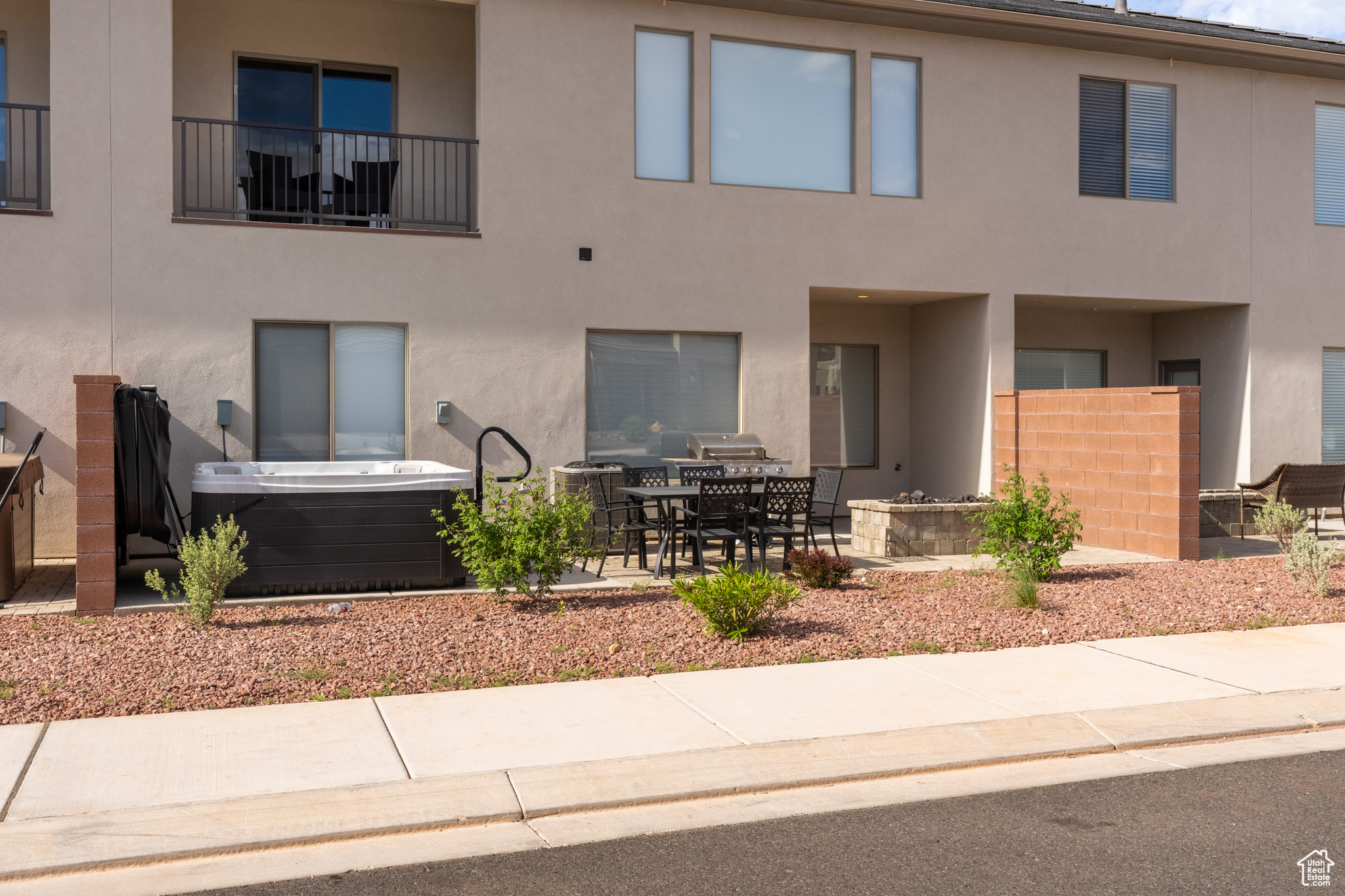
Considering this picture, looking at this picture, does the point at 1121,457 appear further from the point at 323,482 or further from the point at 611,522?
the point at 323,482

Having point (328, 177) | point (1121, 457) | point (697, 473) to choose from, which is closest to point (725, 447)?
point (697, 473)

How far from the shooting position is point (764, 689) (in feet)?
20.2

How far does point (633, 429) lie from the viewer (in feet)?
40.4

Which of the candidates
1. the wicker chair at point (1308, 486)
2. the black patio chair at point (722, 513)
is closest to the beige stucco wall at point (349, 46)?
the black patio chair at point (722, 513)

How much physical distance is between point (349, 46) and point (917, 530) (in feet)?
27.0

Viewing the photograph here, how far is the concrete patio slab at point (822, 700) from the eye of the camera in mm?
5469

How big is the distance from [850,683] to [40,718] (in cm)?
423

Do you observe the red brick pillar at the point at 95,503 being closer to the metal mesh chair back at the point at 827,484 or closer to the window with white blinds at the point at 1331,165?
the metal mesh chair back at the point at 827,484

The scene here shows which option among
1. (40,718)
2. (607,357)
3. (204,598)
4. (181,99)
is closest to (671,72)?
(607,357)

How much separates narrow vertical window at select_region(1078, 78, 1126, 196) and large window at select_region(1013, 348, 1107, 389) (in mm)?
2511

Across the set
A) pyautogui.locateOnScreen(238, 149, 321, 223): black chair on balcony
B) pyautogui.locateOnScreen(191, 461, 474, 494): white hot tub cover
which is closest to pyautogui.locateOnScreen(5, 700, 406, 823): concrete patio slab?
pyautogui.locateOnScreen(191, 461, 474, 494): white hot tub cover

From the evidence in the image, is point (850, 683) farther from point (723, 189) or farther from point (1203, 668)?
point (723, 189)

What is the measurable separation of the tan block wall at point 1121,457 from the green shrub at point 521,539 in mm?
6034

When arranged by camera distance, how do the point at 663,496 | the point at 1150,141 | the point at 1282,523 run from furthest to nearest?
the point at 1150,141 → the point at 1282,523 → the point at 663,496
